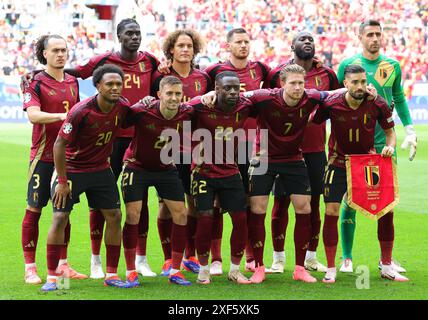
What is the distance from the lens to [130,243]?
7156mm

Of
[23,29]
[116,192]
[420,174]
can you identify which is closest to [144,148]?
[116,192]

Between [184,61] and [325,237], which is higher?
[184,61]

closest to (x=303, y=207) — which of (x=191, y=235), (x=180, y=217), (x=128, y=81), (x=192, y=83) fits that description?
(x=180, y=217)

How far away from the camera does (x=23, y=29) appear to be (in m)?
29.5

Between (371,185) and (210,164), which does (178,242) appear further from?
(371,185)

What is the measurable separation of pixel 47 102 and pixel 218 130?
1439 mm

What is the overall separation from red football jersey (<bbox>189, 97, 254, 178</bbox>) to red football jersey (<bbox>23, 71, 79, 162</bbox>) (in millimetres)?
1069

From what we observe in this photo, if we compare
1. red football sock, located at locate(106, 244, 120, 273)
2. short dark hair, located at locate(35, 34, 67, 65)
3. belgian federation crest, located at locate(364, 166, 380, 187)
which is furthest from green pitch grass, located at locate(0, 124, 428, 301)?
short dark hair, located at locate(35, 34, 67, 65)

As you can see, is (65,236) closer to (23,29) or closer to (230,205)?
(230,205)

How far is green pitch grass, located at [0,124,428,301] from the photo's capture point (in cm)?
661

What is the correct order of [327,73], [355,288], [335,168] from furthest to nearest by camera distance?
[327,73]
[335,168]
[355,288]

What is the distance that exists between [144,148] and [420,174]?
9.47 m

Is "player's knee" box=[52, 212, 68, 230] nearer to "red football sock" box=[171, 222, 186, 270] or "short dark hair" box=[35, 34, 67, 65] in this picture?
"red football sock" box=[171, 222, 186, 270]
